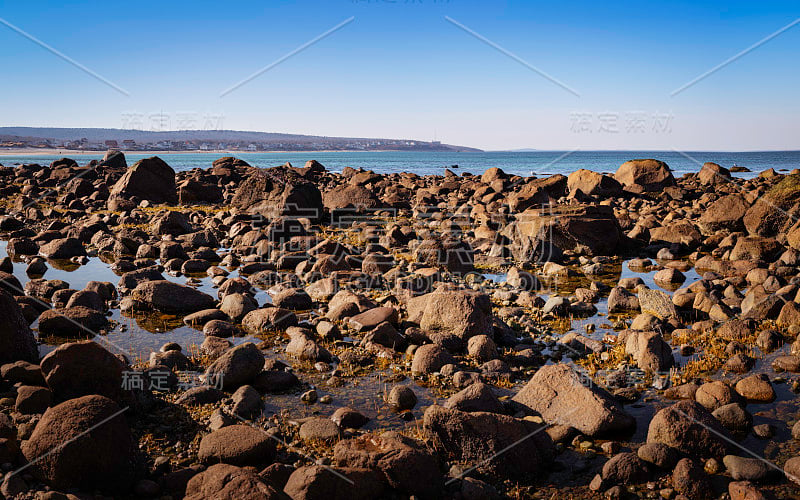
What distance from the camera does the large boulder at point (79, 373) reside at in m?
6.88

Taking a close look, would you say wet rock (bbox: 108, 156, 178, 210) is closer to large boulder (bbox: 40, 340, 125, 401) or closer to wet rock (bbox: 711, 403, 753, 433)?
large boulder (bbox: 40, 340, 125, 401)

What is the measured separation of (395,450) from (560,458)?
6.59 ft

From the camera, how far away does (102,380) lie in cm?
699

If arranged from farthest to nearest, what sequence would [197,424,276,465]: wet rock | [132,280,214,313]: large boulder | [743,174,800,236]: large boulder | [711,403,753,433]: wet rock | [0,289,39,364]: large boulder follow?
[743,174,800,236]: large boulder, [132,280,214,313]: large boulder, [0,289,39,364]: large boulder, [711,403,753,433]: wet rock, [197,424,276,465]: wet rock

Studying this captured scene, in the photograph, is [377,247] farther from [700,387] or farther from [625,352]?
[700,387]

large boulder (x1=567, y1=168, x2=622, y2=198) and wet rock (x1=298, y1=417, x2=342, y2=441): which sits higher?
large boulder (x1=567, y1=168, x2=622, y2=198)

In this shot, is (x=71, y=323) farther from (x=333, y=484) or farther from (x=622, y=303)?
(x=622, y=303)

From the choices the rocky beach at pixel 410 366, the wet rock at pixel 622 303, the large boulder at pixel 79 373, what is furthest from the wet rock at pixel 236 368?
the wet rock at pixel 622 303

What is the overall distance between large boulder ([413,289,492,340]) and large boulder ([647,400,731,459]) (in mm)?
3793

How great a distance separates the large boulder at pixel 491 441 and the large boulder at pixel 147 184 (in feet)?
95.9

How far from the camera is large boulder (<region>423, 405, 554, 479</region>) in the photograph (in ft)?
19.6

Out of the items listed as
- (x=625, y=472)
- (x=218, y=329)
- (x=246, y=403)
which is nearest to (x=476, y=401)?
(x=625, y=472)

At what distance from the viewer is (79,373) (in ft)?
22.7

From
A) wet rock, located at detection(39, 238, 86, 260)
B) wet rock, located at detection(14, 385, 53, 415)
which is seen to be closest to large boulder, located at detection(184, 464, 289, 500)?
wet rock, located at detection(14, 385, 53, 415)
